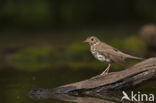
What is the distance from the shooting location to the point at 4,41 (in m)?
20.3

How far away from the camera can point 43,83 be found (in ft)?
43.8

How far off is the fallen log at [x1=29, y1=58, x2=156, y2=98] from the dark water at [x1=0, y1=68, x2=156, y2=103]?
0.56ft

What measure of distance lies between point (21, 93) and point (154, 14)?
550 inches

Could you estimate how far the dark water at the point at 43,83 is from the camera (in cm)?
1112

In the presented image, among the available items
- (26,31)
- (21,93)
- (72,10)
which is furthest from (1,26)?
(21,93)

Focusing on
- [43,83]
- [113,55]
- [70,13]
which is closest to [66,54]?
[43,83]

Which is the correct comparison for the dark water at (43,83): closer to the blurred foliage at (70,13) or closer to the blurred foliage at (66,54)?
the blurred foliage at (66,54)

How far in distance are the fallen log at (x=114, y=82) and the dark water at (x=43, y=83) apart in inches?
6.7

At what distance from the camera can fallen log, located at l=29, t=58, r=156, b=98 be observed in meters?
11.2

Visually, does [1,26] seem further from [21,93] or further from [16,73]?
[21,93]

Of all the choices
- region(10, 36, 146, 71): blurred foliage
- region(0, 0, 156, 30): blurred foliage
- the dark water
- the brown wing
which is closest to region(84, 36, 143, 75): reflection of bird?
the brown wing

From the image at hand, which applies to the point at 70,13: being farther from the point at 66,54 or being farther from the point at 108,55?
the point at 108,55

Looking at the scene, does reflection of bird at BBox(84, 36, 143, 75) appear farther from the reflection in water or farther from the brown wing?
the reflection in water

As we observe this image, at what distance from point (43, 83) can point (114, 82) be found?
7.81 feet
